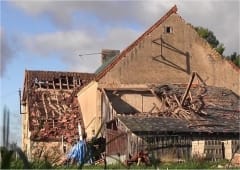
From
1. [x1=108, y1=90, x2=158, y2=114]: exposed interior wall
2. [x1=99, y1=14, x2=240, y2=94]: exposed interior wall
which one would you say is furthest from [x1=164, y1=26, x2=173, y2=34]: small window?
Result: [x1=108, y1=90, x2=158, y2=114]: exposed interior wall

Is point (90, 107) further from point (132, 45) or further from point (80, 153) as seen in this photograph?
point (80, 153)

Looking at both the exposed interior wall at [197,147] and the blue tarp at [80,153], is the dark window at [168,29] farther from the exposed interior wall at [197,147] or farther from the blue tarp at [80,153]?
the blue tarp at [80,153]

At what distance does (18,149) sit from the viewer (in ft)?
10.8

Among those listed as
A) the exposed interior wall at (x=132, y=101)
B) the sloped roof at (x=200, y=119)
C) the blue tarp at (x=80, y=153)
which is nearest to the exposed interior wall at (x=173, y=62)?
the exposed interior wall at (x=132, y=101)

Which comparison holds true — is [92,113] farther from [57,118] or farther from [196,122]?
[196,122]

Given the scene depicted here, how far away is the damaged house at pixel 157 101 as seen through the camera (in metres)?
32.2

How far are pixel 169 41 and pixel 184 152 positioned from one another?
9.73 metres

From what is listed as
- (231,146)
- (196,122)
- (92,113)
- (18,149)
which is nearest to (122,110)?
(92,113)

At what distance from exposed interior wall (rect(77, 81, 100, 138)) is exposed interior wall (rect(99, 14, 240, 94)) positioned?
156 cm

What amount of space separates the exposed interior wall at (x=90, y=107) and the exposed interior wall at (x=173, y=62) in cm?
156

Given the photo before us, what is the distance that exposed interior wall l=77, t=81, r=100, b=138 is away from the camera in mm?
37312

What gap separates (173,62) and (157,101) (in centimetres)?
375

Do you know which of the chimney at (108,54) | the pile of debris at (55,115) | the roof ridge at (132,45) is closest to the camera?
the roof ridge at (132,45)

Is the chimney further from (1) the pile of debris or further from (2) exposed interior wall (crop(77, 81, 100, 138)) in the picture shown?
(2) exposed interior wall (crop(77, 81, 100, 138))
